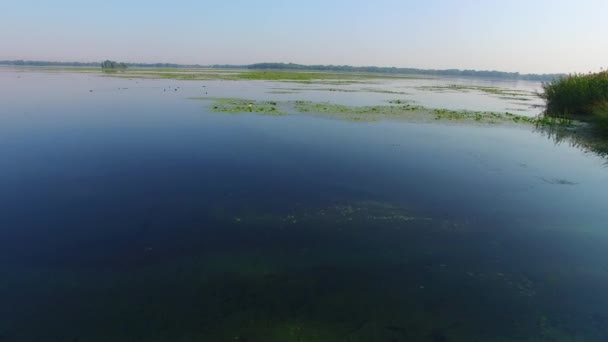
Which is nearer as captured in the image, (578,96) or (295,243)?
(295,243)

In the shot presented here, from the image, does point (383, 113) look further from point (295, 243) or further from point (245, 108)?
point (295, 243)

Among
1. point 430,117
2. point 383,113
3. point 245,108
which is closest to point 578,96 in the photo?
point 430,117

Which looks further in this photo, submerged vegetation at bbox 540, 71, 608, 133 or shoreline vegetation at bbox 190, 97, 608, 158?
submerged vegetation at bbox 540, 71, 608, 133

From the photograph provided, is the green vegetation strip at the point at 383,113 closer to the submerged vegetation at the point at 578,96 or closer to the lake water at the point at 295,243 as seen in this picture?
the submerged vegetation at the point at 578,96

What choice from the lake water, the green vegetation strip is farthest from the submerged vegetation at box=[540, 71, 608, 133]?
the lake water

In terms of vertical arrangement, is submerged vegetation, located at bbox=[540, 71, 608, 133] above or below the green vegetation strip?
above

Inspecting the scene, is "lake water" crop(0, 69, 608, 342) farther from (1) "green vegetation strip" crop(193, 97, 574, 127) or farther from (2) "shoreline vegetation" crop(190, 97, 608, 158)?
(1) "green vegetation strip" crop(193, 97, 574, 127)
